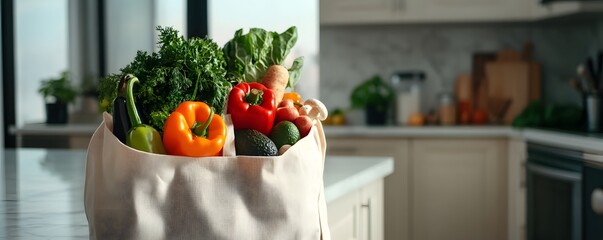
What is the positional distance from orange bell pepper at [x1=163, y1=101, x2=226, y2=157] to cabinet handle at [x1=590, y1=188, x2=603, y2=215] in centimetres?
218

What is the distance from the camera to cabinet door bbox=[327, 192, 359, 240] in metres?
1.84

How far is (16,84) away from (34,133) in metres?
0.67

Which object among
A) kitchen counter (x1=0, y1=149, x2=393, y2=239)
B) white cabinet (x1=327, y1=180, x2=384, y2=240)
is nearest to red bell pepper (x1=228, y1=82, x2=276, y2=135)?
kitchen counter (x1=0, y1=149, x2=393, y2=239)

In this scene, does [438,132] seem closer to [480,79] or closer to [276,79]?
[480,79]

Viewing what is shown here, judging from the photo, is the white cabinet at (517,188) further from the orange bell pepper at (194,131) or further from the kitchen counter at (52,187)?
the orange bell pepper at (194,131)

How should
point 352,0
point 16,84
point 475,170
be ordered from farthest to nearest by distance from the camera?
point 16,84, point 352,0, point 475,170

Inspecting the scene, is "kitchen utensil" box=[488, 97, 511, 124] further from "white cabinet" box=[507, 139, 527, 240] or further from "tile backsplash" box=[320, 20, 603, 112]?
"white cabinet" box=[507, 139, 527, 240]

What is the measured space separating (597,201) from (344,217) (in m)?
1.33

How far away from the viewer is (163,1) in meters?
5.46

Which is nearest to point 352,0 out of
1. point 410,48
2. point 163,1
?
point 410,48

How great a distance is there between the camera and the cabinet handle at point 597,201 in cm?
286

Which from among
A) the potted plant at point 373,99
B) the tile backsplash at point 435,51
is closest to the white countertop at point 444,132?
the potted plant at point 373,99

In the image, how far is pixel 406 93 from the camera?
4516mm

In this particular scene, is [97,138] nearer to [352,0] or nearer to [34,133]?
[352,0]
